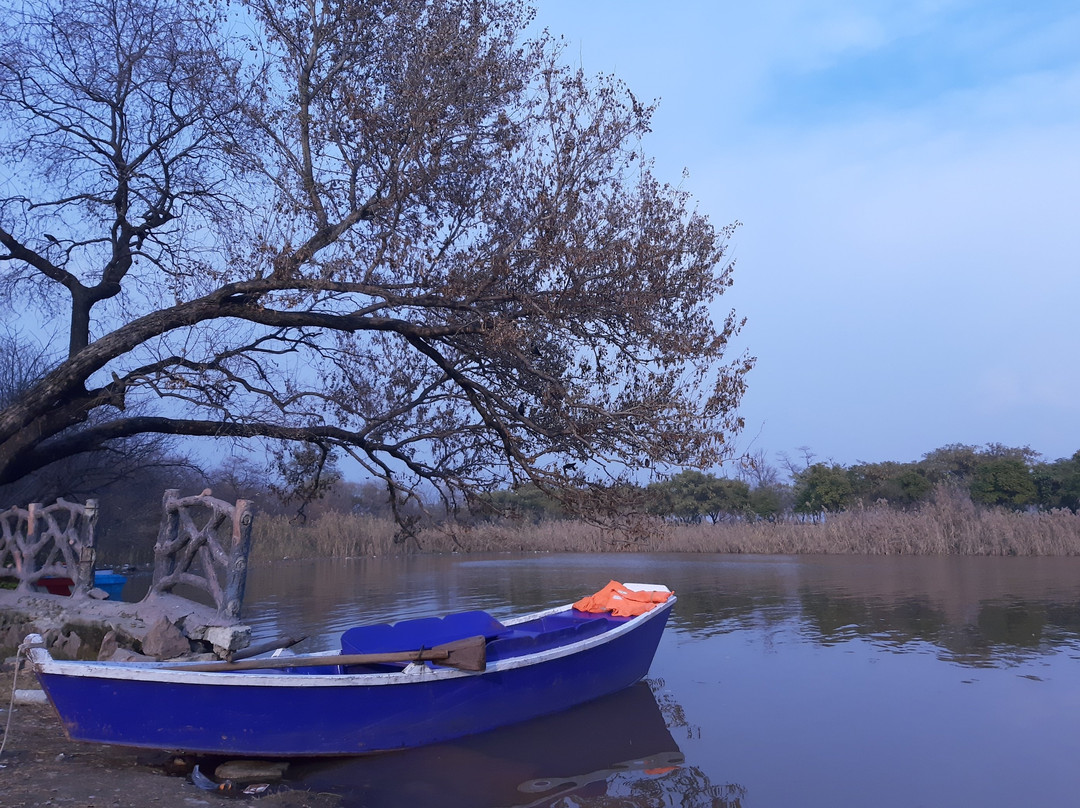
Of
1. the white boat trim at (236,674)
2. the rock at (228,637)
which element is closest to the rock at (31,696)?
the white boat trim at (236,674)

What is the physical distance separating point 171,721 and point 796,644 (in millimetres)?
9217

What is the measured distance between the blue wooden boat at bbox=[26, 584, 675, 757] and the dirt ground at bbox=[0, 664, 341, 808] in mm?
256

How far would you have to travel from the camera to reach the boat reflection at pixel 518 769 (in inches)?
260

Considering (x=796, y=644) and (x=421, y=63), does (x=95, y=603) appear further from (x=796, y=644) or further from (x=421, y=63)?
(x=796, y=644)

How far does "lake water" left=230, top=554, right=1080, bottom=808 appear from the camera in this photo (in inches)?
270

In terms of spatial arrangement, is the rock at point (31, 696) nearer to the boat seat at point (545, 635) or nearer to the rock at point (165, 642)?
the rock at point (165, 642)

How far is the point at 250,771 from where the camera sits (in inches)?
260

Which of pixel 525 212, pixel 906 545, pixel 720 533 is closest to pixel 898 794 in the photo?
pixel 525 212

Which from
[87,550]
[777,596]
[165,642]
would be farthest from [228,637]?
[777,596]

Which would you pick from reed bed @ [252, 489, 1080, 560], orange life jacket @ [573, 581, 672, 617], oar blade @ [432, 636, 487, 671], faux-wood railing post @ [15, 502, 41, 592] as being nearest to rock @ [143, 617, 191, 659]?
oar blade @ [432, 636, 487, 671]

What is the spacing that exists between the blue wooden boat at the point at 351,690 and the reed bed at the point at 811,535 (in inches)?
438

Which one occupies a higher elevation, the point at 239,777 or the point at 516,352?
the point at 516,352

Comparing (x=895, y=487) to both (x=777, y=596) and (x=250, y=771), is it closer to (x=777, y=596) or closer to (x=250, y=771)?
(x=777, y=596)

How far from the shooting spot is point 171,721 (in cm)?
622
